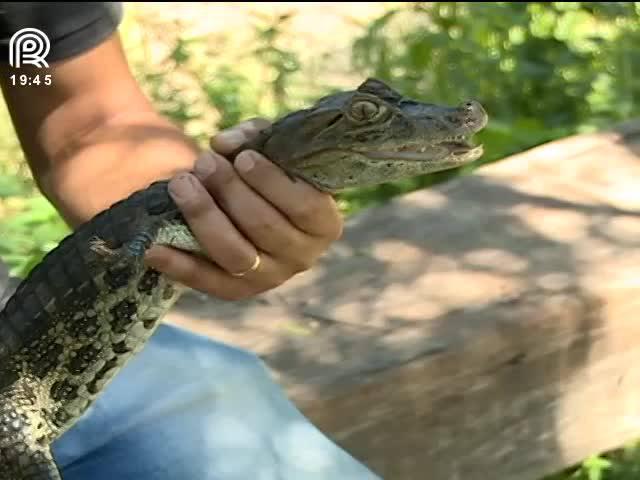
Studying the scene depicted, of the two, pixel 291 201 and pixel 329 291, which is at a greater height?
pixel 291 201

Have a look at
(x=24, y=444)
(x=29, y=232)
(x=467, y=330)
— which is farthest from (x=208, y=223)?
(x=29, y=232)

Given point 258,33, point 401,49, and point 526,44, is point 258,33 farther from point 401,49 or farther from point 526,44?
point 526,44

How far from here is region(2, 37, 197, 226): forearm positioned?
1.98 m

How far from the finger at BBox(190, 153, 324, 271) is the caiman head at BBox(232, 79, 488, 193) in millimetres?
54

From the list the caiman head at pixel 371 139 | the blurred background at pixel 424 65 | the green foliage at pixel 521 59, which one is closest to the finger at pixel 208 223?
the caiman head at pixel 371 139

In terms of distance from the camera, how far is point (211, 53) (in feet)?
14.6

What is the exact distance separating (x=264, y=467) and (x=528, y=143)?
2.22m

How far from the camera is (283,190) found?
1.58 m

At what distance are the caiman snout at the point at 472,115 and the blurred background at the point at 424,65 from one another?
218 centimetres

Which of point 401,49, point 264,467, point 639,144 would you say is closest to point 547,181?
point 639,144

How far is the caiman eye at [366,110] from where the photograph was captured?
5.01 ft

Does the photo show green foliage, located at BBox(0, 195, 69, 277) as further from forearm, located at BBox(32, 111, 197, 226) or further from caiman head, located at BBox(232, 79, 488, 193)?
caiman head, located at BBox(232, 79, 488, 193)

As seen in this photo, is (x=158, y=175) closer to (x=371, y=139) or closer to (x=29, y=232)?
(x=371, y=139)

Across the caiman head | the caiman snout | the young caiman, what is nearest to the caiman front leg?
the young caiman
